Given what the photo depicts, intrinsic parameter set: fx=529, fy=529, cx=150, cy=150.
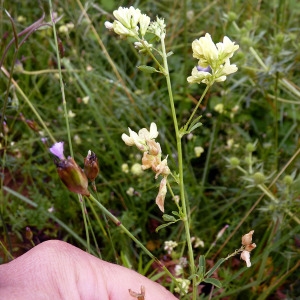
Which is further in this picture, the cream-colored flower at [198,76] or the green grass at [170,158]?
the green grass at [170,158]

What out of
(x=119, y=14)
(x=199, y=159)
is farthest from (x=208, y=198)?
(x=119, y=14)

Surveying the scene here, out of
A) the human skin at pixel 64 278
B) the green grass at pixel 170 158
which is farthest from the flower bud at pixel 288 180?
the human skin at pixel 64 278

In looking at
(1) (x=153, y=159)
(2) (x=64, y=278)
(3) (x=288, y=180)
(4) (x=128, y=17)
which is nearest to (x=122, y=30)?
(4) (x=128, y=17)

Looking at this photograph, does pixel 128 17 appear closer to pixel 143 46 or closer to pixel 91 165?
pixel 143 46

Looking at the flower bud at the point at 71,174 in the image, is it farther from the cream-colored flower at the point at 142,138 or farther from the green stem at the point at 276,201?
the green stem at the point at 276,201

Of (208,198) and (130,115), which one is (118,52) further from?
(208,198)
